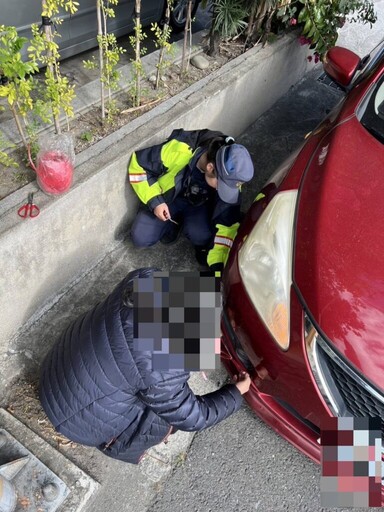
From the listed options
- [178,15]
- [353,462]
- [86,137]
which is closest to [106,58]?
[86,137]

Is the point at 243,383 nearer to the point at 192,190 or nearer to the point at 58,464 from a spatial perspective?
the point at 58,464

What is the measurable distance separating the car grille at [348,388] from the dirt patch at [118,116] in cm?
164

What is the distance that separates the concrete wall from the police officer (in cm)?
13

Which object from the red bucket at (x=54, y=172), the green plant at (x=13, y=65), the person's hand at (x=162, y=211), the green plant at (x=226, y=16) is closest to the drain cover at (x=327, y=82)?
the green plant at (x=226, y=16)

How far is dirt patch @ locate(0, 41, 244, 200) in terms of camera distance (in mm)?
2373

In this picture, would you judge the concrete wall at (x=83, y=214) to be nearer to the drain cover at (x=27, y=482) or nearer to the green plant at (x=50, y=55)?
the green plant at (x=50, y=55)

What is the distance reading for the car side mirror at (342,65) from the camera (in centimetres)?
301

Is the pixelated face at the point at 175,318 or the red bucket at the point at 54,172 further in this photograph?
the red bucket at the point at 54,172

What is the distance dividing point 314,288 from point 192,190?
4.10ft

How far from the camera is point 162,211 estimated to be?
277cm

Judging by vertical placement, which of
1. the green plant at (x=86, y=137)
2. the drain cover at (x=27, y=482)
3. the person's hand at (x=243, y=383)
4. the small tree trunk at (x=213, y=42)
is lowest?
the drain cover at (x=27, y=482)

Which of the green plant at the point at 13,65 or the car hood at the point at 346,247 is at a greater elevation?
the green plant at the point at 13,65

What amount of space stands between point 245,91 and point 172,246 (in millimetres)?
1529

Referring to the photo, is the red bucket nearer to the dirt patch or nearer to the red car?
the dirt patch
